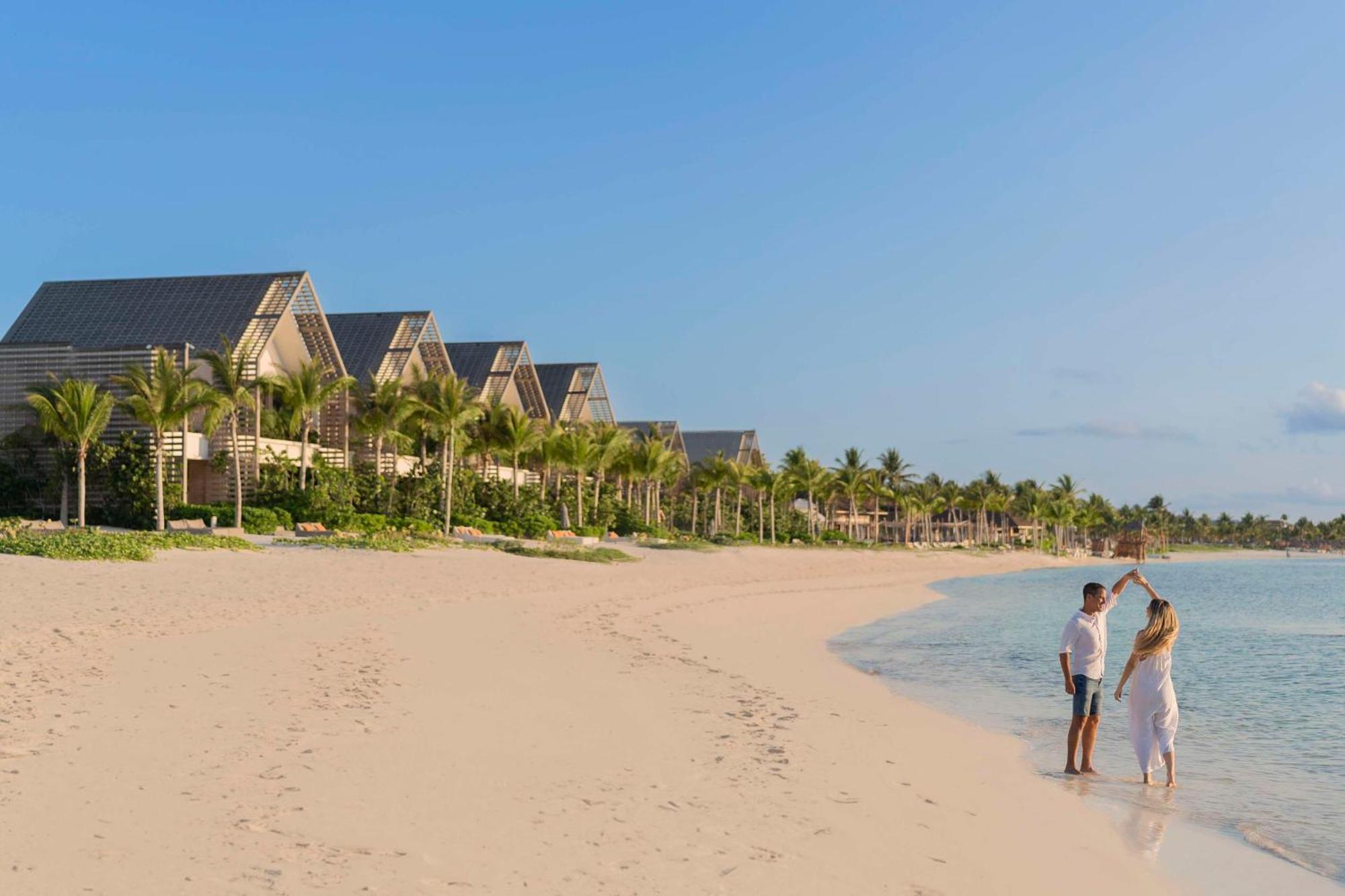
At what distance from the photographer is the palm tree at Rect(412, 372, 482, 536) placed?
136 ft

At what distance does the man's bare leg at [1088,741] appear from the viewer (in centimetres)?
896

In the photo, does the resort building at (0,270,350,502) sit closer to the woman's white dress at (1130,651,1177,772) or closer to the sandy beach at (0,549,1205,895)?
the sandy beach at (0,549,1205,895)

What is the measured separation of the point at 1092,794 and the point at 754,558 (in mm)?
38893

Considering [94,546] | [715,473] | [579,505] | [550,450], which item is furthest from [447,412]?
[715,473]

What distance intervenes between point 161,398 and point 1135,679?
3018cm

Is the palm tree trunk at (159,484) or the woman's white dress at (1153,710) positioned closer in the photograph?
the woman's white dress at (1153,710)

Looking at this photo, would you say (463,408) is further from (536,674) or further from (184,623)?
(536,674)

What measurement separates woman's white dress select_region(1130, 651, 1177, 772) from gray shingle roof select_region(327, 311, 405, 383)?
42.0m

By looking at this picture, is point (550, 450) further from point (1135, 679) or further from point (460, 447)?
point (1135, 679)

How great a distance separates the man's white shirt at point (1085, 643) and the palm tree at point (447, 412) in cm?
3294

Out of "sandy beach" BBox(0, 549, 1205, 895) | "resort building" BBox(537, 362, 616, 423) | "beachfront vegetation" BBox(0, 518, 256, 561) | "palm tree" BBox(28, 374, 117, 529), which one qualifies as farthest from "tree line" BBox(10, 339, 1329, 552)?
"sandy beach" BBox(0, 549, 1205, 895)

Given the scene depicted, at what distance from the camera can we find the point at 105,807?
5.77m

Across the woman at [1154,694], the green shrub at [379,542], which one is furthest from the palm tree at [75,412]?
the woman at [1154,694]

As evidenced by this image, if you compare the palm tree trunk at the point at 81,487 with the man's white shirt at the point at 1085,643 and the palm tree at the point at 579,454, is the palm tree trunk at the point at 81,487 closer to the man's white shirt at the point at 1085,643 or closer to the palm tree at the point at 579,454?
the palm tree at the point at 579,454
